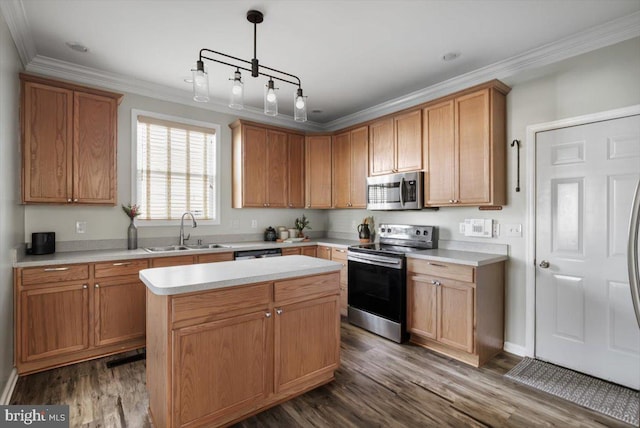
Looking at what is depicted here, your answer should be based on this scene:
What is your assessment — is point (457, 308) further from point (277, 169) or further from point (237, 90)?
point (277, 169)

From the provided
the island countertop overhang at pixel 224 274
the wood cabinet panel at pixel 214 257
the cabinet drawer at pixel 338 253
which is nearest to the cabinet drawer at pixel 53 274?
the wood cabinet panel at pixel 214 257

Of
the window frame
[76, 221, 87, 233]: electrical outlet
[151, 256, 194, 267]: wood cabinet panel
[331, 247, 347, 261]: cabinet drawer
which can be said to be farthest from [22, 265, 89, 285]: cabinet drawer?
[331, 247, 347, 261]: cabinet drawer

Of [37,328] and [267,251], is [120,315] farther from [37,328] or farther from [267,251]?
[267,251]

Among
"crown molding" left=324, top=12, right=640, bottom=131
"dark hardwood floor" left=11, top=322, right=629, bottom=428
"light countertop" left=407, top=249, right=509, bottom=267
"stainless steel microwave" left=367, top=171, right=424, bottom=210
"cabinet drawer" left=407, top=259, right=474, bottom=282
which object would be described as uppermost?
"crown molding" left=324, top=12, right=640, bottom=131

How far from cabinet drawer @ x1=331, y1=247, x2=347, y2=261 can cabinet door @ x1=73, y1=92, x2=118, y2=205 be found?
102 inches

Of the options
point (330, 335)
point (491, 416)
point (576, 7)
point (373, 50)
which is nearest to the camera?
point (491, 416)

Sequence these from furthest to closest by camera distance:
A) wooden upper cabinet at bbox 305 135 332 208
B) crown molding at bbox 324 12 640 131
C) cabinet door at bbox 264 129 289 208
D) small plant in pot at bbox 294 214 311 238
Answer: small plant in pot at bbox 294 214 311 238 < wooden upper cabinet at bbox 305 135 332 208 < cabinet door at bbox 264 129 289 208 < crown molding at bbox 324 12 640 131

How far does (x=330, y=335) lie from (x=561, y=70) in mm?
3019

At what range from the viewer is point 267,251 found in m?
4.09

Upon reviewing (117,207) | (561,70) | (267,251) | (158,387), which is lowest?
(158,387)

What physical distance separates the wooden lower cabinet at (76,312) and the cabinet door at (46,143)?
0.74 metres

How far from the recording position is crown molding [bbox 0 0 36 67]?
2.28m

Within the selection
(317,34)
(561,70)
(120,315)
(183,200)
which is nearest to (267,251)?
(183,200)

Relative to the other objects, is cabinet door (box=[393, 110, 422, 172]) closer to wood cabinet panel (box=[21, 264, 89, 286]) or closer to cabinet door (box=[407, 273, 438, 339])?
cabinet door (box=[407, 273, 438, 339])
